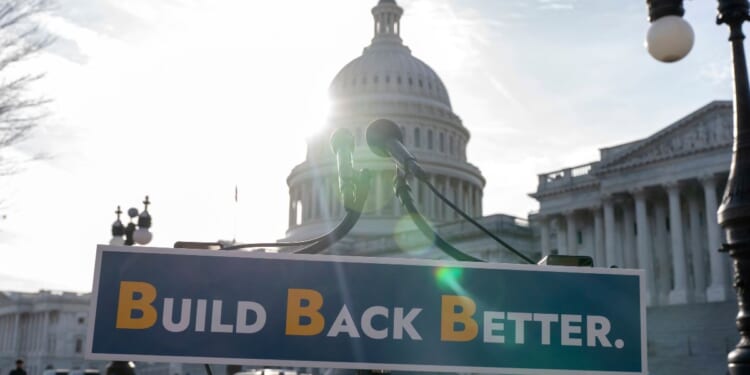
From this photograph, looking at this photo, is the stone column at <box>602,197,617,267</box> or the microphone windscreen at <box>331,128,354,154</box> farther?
the stone column at <box>602,197,617,267</box>

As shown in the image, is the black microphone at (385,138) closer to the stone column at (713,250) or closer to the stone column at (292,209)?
the stone column at (713,250)

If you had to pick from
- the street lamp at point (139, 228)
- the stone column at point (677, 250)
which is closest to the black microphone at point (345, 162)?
the street lamp at point (139, 228)

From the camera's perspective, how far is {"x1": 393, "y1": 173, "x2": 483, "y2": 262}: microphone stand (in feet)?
11.3

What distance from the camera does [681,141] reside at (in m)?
61.9

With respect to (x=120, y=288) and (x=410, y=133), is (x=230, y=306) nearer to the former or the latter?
(x=120, y=288)

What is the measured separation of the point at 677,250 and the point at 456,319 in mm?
62903

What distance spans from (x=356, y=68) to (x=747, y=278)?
12079 centimetres

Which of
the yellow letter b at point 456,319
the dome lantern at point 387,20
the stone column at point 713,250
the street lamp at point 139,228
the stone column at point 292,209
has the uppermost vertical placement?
the dome lantern at point 387,20

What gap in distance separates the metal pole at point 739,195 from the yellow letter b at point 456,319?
3.77m

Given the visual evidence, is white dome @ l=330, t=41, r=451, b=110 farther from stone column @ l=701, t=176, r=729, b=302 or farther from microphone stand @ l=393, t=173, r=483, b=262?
microphone stand @ l=393, t=173, r=483, b=262

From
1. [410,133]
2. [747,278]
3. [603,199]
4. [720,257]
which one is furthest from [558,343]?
[410,133]

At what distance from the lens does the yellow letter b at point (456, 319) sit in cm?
298

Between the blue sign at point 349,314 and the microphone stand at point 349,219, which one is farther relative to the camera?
the microphone stand at point 349,219

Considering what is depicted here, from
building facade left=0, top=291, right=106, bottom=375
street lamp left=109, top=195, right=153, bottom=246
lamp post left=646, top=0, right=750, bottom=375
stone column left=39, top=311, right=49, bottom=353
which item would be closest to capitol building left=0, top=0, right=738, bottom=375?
lamp post left=646, top=0, right=750, bottom=375
